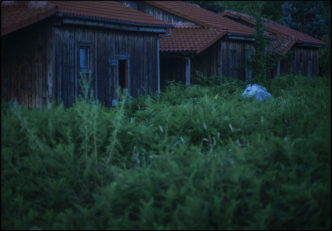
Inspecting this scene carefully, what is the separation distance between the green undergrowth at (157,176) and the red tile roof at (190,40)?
10964 millimetres

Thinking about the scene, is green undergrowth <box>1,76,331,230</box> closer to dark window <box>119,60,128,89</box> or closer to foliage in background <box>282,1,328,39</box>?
dark window <box>119,60,128,89</box>

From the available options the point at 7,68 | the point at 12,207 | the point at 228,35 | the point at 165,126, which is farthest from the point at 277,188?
the point at 228,35

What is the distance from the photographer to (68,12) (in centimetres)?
964

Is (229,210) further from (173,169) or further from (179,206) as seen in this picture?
(173,169)

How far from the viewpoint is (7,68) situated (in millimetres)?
10000

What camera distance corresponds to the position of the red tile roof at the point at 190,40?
17.0 m

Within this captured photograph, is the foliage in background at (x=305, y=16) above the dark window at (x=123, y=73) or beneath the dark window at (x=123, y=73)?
above

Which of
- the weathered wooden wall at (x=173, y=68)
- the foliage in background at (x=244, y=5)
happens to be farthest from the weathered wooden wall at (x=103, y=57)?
the foliage in background at (x=244, y=5)

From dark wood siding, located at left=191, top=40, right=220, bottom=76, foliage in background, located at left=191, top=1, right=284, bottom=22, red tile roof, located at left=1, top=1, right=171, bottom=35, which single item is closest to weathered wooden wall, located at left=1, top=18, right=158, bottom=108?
red tile roof, located at left=1, top=1, right=171, bottom=35

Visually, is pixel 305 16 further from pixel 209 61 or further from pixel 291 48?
pixel 209 61

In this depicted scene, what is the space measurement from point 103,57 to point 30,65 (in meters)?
2.76

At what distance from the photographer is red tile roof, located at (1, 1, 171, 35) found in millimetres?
8240

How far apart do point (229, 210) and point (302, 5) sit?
35.6 m

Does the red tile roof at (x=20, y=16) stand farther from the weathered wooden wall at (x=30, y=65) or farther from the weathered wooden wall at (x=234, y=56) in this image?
the weathered wooden wall at (x=234, y=56)
